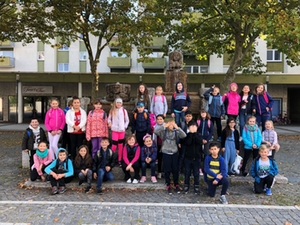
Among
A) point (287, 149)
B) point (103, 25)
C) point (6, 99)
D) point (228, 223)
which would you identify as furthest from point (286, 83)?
point (6, 99)

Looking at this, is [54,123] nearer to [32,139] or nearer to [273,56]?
[32,139]

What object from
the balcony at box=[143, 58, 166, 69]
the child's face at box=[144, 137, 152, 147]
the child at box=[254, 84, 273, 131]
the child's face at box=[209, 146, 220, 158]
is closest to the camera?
the child's face at box=[209, 146, 220, 158]

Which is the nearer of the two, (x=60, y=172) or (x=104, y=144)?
(x=60, y=172)

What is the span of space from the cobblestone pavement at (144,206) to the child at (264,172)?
200mm

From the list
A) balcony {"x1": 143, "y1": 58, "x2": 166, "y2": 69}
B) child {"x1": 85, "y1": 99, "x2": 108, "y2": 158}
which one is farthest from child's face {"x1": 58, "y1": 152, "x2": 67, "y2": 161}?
balcony {"x1": 143, "y1": 58, "x2": 166, "y2": 69}

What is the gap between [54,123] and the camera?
21.6 ft

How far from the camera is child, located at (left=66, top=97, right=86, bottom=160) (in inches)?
254

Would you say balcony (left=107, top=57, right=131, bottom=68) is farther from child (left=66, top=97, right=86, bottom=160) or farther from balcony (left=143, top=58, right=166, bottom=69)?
child (left=66, top=97, right=86, bottom=160)

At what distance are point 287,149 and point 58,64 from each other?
945 inches

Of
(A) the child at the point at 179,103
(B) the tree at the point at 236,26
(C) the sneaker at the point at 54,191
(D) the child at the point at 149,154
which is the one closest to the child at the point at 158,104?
(A) the child at the point at 179,103

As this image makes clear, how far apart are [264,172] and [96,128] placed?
375cm

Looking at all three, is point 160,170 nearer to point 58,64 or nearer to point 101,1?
point 101,1

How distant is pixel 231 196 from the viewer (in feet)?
18.4

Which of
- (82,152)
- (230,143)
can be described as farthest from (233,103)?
(82,152)
